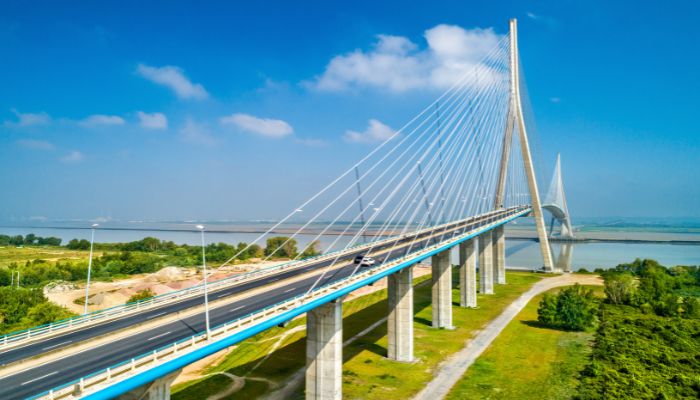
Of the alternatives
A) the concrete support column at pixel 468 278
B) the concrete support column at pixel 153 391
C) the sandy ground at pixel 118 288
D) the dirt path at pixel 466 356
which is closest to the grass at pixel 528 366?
the dirt path at pixel 466 356

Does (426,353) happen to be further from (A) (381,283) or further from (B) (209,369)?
(A) (381,283)

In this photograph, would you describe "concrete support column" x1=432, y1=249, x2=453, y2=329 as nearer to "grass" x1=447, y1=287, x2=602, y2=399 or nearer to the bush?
"grass" x1=447, y1=287, x2=602, y2=399

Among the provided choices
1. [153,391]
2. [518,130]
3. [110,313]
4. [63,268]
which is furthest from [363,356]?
[63,268]

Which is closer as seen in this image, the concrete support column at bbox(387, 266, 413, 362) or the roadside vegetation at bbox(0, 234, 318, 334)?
the concrete support column at bbox(387, 266, 413, 362)

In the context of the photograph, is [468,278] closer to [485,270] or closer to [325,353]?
[485,270]

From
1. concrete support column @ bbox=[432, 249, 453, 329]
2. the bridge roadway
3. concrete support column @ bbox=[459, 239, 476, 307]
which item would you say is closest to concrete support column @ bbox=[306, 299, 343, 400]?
the bridge roadway

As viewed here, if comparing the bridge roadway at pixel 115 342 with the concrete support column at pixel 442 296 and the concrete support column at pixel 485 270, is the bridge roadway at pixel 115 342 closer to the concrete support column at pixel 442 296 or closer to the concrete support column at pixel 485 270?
the concrete support column at pixel 442 296

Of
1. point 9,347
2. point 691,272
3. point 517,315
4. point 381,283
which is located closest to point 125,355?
point 9,347

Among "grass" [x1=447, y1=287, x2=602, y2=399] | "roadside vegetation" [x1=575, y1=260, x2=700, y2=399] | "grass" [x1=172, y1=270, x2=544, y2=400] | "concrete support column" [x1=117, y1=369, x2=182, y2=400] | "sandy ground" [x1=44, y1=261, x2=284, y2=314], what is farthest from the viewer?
"sandy ground" [x1=44, y1=261, x2=284, y2=314]
